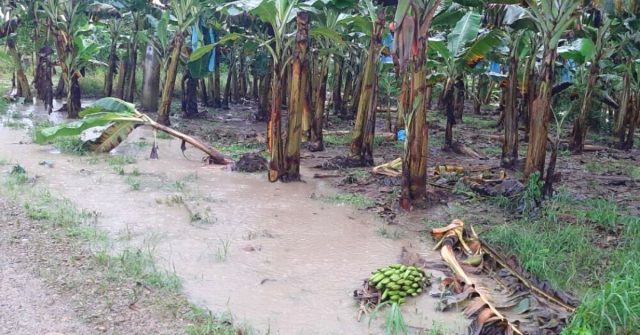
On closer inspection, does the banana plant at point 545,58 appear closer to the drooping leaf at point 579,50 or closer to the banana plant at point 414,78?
the banana plant at point 414,78

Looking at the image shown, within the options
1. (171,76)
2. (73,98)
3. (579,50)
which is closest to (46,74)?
(73,98)

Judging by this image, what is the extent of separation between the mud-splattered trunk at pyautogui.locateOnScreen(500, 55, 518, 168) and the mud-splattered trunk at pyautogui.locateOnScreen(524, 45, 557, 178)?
2271 mm

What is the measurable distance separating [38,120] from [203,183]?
22.0 feet

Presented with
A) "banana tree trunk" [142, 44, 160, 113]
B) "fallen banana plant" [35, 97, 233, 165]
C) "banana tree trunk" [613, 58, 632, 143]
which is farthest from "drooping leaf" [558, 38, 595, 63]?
"banana tree trunk" [142, 44, 160, 113]

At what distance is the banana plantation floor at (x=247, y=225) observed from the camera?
4035 mm

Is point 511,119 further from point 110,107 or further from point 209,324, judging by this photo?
point 209,324

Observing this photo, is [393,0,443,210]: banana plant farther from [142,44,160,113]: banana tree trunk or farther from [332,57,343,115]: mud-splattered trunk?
[142,44,160,113]: banana tree trunk

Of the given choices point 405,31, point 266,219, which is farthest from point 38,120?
point 405,31

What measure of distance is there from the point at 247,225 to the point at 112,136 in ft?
13.5

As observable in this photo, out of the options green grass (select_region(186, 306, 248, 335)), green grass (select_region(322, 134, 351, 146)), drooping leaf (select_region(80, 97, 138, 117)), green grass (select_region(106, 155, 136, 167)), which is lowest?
green grass (select_region(186, 306, 248, 335))

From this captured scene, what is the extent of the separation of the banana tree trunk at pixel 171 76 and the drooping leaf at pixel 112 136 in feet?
11.5

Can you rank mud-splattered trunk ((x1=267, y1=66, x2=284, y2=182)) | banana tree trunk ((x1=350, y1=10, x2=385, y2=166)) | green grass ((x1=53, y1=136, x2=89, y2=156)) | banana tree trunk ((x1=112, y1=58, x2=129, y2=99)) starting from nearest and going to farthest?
mud-splattered trunk ((x1=267, y1=66, x2=284, y2=182))
banana tree trunk ((x1=350, y1=10, x2=385, y2=166))
green grass ((x1=53, y1=136, x2=89, y2=156))
banana tree trunk ((x1=112, y1=58, x2=129, y2=99))

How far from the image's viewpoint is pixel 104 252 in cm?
490

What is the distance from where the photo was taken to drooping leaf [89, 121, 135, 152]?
9.01m
